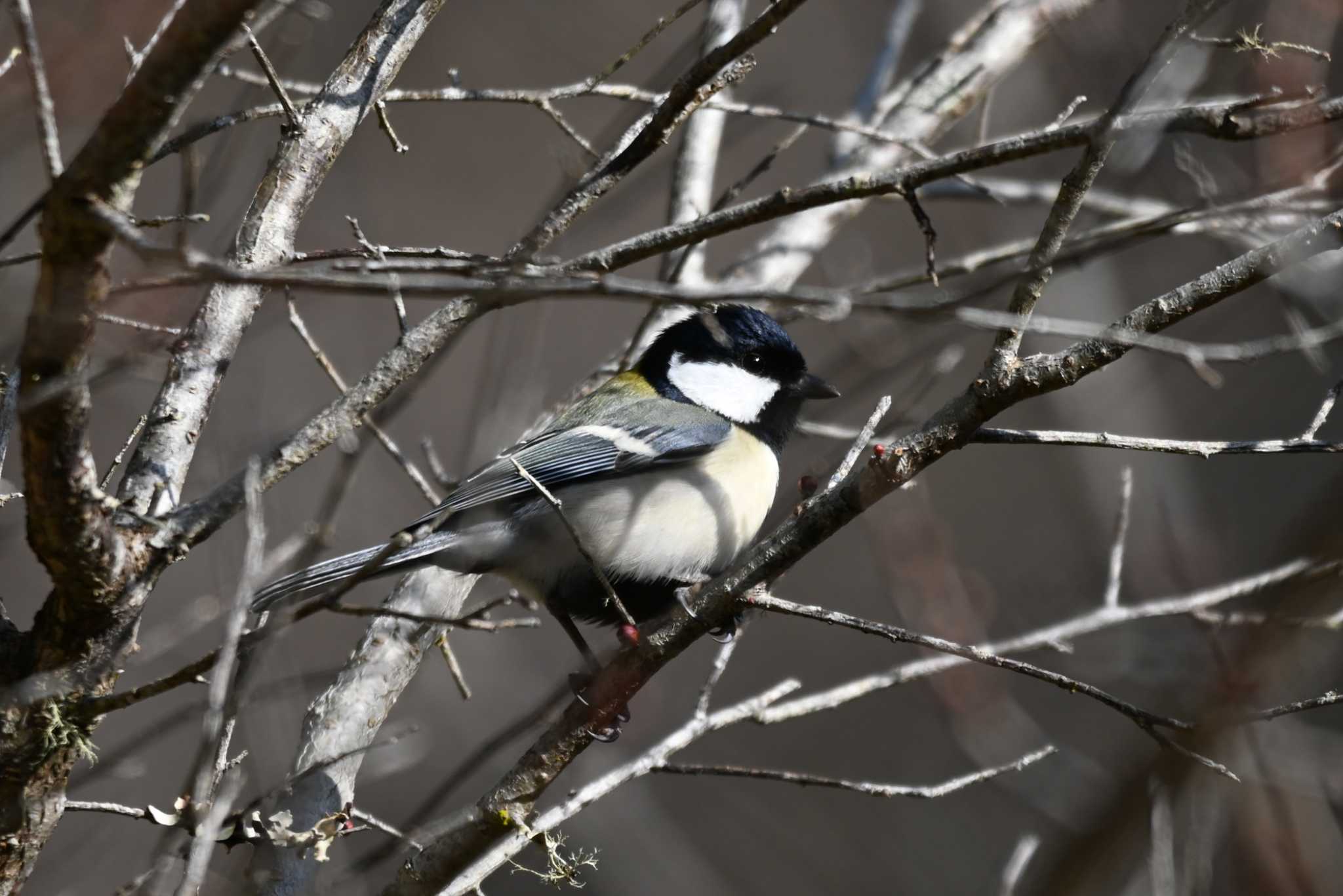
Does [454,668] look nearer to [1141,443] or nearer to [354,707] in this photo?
[354,707]

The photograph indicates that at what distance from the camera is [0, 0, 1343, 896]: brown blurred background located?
9.09 feet

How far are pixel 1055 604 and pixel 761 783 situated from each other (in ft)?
6.03

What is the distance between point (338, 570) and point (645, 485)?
980mm

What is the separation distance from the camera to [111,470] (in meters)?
2.23

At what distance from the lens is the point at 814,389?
148 inches

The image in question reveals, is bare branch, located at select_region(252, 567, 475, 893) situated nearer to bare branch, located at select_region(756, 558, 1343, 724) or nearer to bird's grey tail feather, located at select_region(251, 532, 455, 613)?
bird's grey tail feather, located at select_region(251, 532, 455, 613)

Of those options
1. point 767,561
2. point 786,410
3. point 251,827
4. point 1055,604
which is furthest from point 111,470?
point 1055,604

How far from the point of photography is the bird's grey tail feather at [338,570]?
2.65 m

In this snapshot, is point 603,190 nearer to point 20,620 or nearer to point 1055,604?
point 1055,604

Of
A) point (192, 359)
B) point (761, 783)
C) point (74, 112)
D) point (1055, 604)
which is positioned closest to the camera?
point (192, 359)

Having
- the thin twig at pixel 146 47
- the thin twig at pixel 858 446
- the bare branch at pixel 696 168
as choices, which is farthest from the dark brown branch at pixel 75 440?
the bare branch at pixel 696 168

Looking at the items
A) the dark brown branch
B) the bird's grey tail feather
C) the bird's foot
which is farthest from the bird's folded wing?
the dark brown branch

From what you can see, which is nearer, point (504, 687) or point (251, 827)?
point (251, 827)

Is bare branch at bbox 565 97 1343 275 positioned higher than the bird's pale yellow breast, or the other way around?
bare branch at bbox 565 97 1343 275
